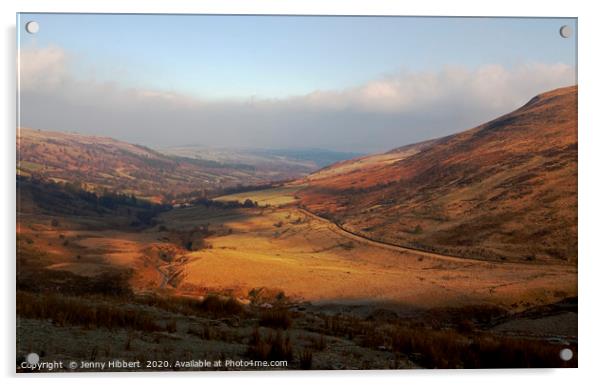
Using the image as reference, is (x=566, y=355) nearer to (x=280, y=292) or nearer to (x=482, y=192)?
(x=482, y=192)

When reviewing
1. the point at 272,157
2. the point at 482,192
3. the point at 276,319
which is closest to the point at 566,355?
the point at 482,192

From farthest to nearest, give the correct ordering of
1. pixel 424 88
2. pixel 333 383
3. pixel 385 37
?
pixel 424 88 < pixel 385 37 < pixel 333 383

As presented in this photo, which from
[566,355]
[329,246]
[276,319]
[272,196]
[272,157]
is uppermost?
[272,157]

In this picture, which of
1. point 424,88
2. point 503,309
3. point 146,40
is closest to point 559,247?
point 503,309

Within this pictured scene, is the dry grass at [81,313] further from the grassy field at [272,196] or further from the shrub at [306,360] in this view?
the grassy field at [272,196]

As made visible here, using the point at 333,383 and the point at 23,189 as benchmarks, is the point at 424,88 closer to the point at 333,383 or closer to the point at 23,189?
the point at 333,383

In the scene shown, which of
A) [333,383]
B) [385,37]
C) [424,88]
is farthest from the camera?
[424,88]

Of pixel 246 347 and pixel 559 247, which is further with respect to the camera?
pixel 559 247

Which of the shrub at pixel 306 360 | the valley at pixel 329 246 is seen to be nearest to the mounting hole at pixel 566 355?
the valley at pixel 329 246
